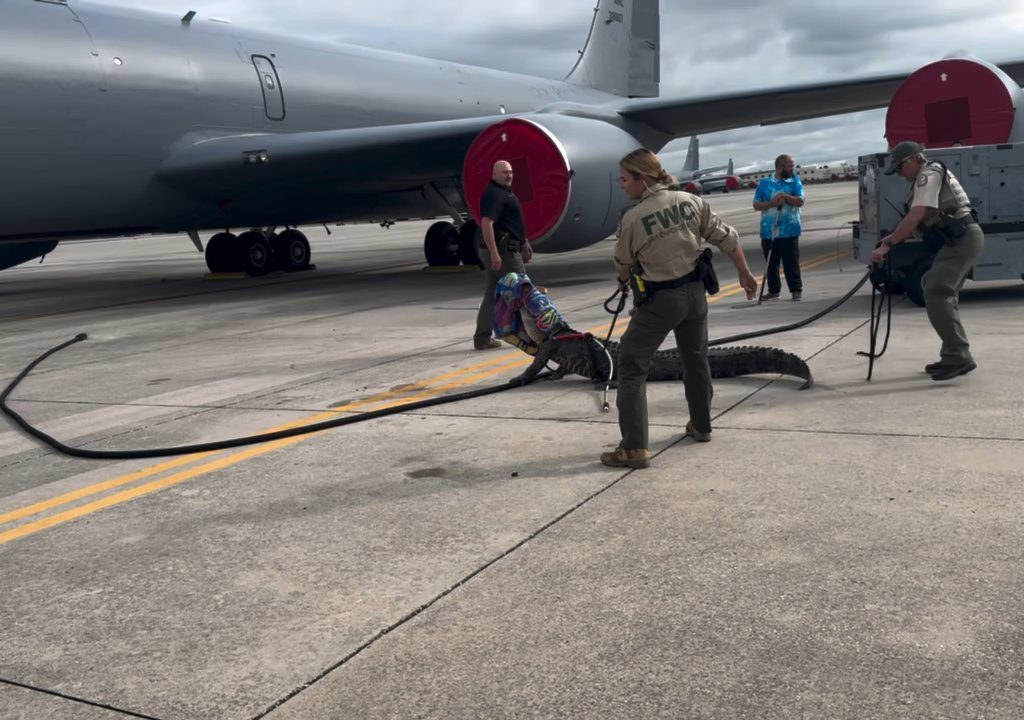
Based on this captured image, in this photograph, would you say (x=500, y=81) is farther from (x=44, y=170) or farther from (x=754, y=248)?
(x=44, y=170)

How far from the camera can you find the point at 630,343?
498cm

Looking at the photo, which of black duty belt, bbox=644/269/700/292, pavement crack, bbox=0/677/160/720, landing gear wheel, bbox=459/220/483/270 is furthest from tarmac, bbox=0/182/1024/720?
landing gear wheel, bbox=459/220/483/270

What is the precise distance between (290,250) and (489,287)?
38.6ft

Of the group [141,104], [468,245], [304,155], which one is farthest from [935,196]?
[468,245]

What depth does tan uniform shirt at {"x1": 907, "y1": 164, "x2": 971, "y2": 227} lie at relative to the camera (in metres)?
6.69

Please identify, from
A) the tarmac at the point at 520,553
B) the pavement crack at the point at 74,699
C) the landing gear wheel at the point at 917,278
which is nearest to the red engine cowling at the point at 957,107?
the landing gear wheel at the point at 917,278

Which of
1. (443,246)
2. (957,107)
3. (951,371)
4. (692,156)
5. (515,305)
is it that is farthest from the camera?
(692,156)

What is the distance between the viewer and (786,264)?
11.2 m

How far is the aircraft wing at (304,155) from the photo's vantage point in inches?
545

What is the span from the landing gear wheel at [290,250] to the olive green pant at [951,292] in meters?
14.5

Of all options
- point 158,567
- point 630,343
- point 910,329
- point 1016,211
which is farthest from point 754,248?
point 158,567

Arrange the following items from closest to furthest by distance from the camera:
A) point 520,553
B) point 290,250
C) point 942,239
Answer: point 520,553
point 942,239
point 290,250

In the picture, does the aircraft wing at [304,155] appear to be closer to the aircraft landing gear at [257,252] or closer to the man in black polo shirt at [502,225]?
the aircraft landing gear at [257,252]

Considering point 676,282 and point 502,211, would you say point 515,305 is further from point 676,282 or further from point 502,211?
point 676,282
